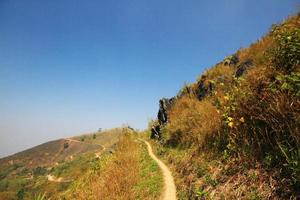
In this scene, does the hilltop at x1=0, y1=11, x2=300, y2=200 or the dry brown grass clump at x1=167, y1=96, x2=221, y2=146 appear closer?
the hilltop at x1=0, y1=11, x2=300, y2=200

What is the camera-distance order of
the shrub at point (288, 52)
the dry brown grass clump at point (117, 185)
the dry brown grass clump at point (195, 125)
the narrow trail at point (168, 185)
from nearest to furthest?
the shrub at point (288, 52) < the narrow trail at point (168, 185) < the dry brown grass clump at point (117, 185) < the dry brown grass clump at point (195, 125)

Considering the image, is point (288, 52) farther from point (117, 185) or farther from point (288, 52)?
point (117, 185)

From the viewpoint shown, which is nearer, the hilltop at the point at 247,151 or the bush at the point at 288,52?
the hilltop at the point at 247,151

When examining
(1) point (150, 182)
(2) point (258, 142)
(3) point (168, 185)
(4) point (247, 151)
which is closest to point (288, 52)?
(2) point (258, 142)

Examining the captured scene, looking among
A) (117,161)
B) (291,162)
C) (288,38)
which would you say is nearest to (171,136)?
(117,161)

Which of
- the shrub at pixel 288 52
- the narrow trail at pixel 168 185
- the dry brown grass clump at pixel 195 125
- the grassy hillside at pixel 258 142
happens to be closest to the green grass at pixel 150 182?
the narrow trail at pixel 168 185

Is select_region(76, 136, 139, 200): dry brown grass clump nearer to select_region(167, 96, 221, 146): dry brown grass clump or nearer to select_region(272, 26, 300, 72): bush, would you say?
select_region(167, 96, 221, 146): dry brown grass clump

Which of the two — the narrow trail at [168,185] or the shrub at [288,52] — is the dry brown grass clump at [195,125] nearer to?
the narrow trail at [168,185]

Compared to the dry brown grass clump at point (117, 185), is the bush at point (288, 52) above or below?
above

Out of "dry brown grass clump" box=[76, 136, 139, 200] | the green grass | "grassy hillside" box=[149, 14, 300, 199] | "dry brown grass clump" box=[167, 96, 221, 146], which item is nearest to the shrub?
"grassy hillside" box=[149, 14, 300, 199]

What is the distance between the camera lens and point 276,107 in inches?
170

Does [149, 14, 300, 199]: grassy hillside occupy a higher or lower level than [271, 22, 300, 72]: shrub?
lower

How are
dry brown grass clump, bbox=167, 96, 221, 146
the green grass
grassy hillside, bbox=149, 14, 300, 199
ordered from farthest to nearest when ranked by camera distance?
dry brown grass clump, bbox=167, 96, 221, 146 → the green grass → grassy hillside, bbox=149, 14, 300, 199

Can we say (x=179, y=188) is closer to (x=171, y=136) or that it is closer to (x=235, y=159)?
(x=235, y=159)
